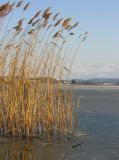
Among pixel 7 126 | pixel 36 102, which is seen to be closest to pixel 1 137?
pixel 7 126

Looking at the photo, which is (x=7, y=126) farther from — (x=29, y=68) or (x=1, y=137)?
(x=29, y=68)

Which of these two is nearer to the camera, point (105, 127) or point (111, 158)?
point (111, 158)

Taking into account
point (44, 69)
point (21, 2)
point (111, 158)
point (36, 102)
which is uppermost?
point (21, 2)

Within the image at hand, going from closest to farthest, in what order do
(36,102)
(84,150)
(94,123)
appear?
(84,150) < (36,102) < (94,123)

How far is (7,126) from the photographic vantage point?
986 centimetres

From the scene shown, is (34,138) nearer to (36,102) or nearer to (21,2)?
(36,102)

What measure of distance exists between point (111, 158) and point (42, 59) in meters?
2.52

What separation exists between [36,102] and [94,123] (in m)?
4.23

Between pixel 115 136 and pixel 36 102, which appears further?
pixel 115 136

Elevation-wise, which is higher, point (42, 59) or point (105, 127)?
point (42, 59)

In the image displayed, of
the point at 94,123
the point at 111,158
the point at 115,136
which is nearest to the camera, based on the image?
the point at 111,158

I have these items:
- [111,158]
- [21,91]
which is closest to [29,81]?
[21,91]

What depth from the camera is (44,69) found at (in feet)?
32.1

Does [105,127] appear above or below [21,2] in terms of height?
below
